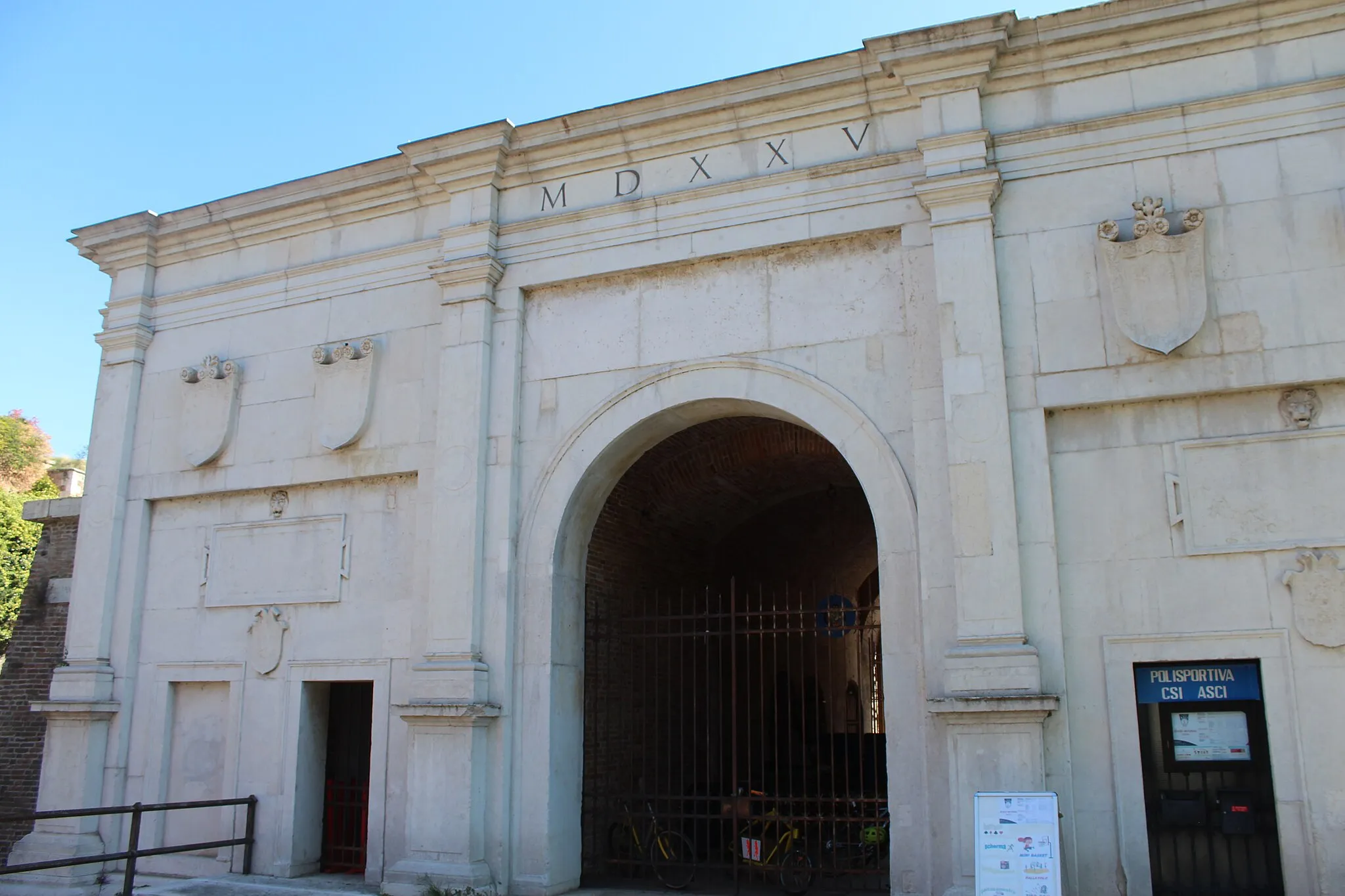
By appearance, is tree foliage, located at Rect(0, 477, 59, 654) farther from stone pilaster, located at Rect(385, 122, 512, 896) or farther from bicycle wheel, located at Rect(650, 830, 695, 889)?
bicycle wheel, located at Rect(650, 830, 695, 889)

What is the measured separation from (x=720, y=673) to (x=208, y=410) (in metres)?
6.12

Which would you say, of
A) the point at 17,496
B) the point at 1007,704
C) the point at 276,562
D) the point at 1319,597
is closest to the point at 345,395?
the point at 276,562

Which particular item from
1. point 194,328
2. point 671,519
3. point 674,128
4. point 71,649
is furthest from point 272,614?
point 674,128

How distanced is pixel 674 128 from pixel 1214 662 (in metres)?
6.16

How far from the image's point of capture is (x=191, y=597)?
37.2 ft

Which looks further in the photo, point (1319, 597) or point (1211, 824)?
point (1211, 824)

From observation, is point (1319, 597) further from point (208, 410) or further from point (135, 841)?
point (208, 410)

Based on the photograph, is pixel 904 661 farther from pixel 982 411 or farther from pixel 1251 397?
pixel 1251 397

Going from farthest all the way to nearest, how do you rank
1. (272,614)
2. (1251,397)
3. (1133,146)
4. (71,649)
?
(71,649) → (272,614) → (1133,146) → (1251,397)

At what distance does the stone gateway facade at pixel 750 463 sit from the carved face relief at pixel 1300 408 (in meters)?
0.04

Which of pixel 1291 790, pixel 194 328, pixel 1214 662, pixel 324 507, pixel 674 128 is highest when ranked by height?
pixel 674 128

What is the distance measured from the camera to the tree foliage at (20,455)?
40.3 meters

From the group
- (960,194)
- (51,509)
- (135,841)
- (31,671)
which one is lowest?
(135,841)

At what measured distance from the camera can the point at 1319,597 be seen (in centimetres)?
743
